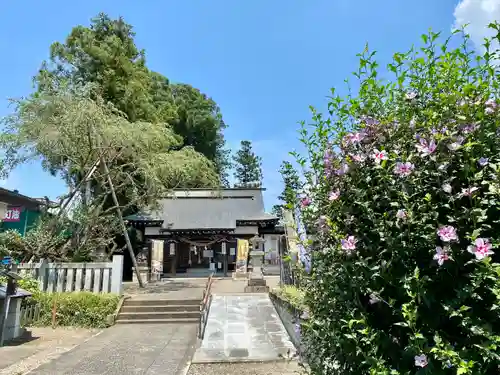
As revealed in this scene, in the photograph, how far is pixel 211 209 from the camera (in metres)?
23.3

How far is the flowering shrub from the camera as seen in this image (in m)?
1.57

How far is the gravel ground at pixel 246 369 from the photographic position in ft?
18.1

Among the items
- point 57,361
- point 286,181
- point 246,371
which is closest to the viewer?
point 286,181

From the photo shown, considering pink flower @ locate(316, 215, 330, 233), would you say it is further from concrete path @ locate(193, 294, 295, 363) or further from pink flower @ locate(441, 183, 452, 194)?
concrete path @ locate(193, 294, 295, 363)

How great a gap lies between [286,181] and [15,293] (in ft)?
24.5

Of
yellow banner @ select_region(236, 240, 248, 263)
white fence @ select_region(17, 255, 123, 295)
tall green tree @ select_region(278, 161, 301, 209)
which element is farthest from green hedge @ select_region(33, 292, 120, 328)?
yellow banner @ select_region(236, 240, 248, 263)

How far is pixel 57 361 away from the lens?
6.29 meters

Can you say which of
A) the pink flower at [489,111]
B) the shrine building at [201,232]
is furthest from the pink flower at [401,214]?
the shrine building at [201,232]

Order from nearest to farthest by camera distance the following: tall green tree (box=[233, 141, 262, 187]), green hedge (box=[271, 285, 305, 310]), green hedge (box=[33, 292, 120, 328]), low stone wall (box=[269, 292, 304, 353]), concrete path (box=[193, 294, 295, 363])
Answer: green hedge (box=[271, 285, 305, 310]) < concrete path (box=[193, 294, 295, 363]) < low stone wall (box=[269, 292, 304, 353]) < green hedge (box=[33, 292, 120, 328]) < tall green tree (box=[233, 141, 262, 187])

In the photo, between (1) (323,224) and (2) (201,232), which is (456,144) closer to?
(1) (323,224)

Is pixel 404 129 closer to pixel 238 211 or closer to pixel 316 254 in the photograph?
pixel 316 254

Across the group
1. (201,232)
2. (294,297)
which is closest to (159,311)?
(294,297)

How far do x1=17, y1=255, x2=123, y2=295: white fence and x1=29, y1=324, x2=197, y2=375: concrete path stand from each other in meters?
2.22

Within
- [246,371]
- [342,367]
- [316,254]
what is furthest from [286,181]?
[246,371]
